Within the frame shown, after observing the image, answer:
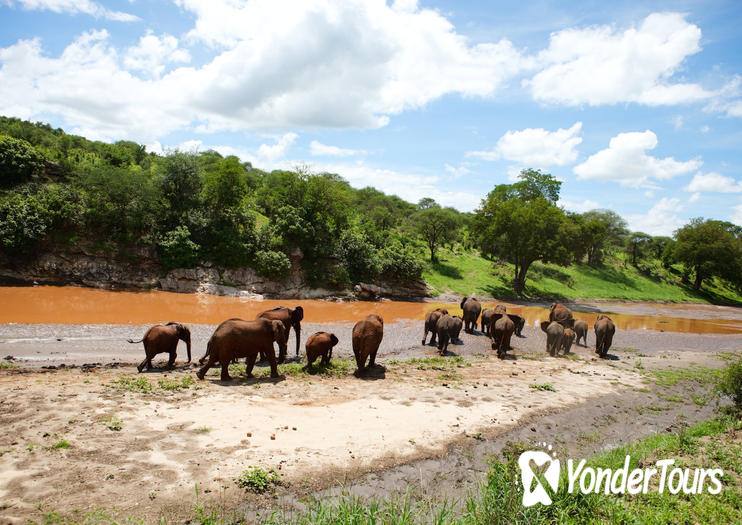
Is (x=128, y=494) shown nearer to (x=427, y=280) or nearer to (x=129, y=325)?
(x=129, y=325)

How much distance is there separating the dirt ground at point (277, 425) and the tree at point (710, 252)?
60009 millimetres

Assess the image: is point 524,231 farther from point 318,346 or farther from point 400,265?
point 318,346

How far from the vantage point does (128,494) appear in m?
5.12

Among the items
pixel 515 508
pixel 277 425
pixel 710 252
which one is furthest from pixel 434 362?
pixel 710 252

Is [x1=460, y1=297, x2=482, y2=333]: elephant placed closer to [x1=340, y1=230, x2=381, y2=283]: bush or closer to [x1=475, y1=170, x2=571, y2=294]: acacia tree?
[x1=340, y1=230, x2=381, y2=283]: bush

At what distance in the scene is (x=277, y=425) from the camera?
7676 millimetres

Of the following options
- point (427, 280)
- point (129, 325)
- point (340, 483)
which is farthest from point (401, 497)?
point (427, 280)

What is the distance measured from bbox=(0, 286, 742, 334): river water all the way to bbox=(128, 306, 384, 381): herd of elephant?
9.07 metres

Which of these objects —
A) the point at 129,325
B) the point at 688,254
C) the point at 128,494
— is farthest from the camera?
the point at 688,254

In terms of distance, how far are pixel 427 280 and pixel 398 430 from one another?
3366cm

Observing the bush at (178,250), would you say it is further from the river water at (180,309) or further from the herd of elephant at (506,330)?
the herd of elephant at (506,330)

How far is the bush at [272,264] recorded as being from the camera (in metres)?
32.4

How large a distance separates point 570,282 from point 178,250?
157ft

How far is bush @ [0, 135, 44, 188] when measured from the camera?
30.9m
